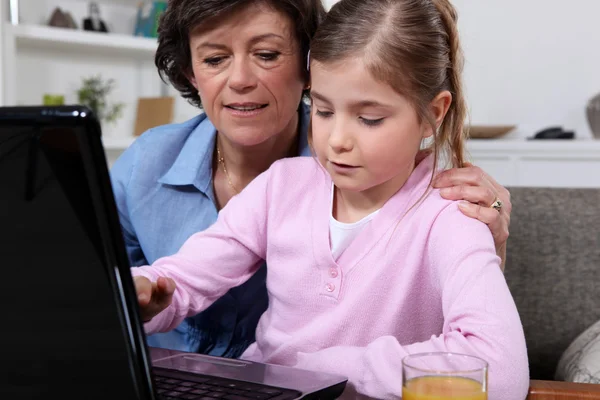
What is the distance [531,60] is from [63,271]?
4.00 meters

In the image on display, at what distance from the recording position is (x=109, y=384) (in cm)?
72

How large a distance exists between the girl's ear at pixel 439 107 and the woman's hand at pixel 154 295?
1.46 feet

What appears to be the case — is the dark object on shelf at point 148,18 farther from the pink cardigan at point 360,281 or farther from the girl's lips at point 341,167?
the girl's lips at point 341,167

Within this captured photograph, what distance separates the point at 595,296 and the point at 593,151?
224cm

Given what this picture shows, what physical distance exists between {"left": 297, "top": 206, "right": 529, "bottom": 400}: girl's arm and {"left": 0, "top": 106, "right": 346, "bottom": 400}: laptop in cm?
37

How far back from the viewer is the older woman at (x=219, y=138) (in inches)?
57.7

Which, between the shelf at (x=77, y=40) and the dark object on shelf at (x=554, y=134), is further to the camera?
the dark object on shelf at (x=554, y=134)

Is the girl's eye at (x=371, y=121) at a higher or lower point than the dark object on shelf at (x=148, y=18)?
higher

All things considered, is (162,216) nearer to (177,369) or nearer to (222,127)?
(222,127)

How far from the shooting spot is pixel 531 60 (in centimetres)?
433

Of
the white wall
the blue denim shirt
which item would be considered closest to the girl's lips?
the blue denim shirt

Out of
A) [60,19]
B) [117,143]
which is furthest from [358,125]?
[60,19]

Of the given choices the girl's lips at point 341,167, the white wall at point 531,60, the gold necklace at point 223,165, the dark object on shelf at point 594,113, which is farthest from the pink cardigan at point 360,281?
the white wall at point 531,60

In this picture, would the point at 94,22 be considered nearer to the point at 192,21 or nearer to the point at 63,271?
the point at 192,21
